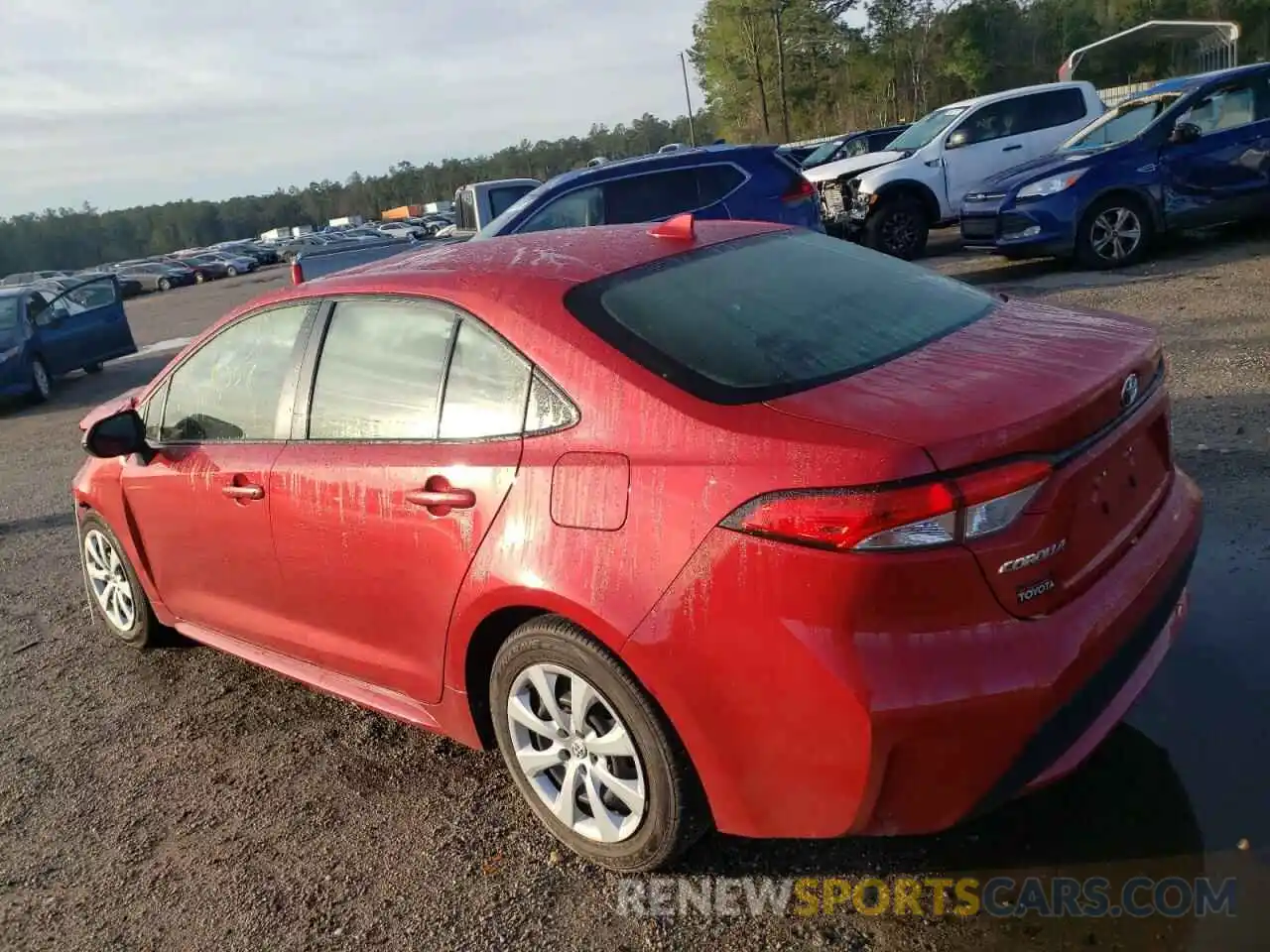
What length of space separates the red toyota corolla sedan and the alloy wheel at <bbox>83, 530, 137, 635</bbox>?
1266 millimetres

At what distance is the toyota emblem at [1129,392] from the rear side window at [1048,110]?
12.0 metres

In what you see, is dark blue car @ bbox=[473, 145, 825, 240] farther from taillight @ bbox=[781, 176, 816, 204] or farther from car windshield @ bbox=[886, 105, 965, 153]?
car windshield @ bbox=[886, 105, 965, 153]

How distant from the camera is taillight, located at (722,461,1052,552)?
7.09ft

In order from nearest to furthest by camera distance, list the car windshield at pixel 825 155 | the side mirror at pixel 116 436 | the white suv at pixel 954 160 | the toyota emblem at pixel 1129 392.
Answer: the toyota emblem at pixel 1129 392 → the side mirror at pixel 116 436 → the white suv at pixel 954 160 → the car windshield at pixel 825 155

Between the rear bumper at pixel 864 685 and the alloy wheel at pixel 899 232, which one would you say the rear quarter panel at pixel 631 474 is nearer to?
the rear bumper at pixel 864 685

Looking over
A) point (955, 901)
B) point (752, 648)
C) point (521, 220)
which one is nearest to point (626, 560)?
point (752, 648)

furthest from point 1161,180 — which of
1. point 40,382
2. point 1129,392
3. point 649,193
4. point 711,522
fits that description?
point 40,382

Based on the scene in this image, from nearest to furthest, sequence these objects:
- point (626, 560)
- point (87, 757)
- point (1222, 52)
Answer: point (626, 560)
point (87, 757)
point (1222, 52)

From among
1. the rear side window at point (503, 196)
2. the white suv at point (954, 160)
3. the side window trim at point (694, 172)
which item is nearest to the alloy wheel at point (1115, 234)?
the white suv at point (954, 160)

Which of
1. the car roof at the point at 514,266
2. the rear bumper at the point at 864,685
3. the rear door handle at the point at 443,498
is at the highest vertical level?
the car roof at the point at 514,266

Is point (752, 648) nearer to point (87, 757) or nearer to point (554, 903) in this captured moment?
point (554, 903)

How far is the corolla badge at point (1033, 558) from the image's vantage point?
2.22 metres

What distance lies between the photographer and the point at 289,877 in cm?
303

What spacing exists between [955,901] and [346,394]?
2258mm
